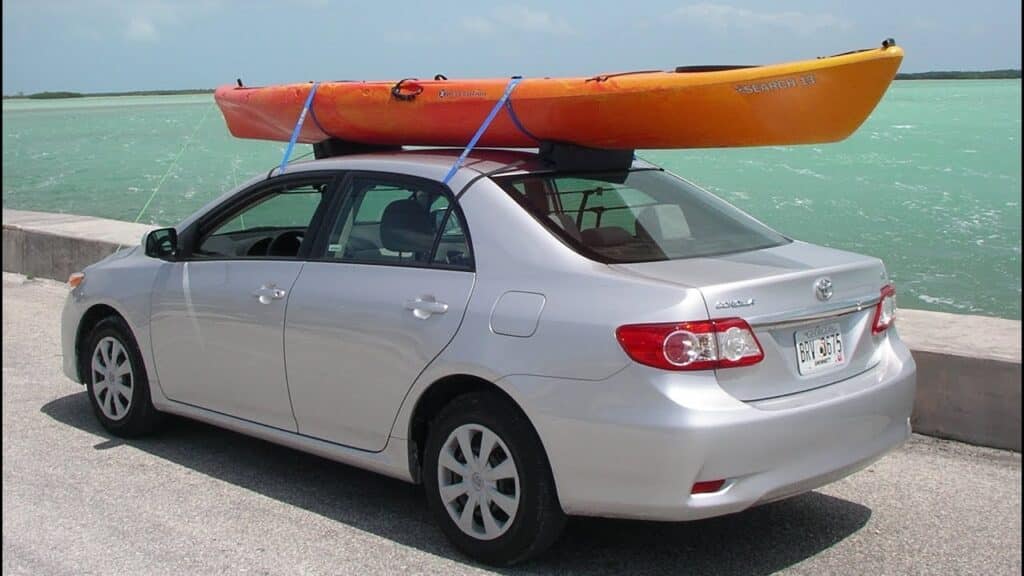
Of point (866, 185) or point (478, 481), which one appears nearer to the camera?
point (478, 481)

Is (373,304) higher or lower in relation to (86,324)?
higher

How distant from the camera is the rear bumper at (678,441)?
427cm

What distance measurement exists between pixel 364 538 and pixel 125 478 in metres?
1.47

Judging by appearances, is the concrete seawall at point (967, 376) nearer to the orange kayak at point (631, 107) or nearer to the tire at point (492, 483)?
the orange kayak at point (631, 107)

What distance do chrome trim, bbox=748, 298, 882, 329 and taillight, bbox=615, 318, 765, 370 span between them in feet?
0.33

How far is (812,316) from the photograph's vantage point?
4.58 m

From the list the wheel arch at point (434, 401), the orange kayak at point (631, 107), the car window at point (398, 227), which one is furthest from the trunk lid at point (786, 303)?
the car window at point (398, 227)

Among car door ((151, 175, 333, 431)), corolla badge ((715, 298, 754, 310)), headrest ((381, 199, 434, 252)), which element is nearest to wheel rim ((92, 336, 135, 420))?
car door ((151, 175, 333, 431))

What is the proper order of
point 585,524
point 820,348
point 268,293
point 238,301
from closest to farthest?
point 820,348
point 585,524
point 268,293
point 238,301

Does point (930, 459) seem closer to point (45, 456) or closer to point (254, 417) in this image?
Answer: point (254, 417)

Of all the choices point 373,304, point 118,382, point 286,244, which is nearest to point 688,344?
point 373,304

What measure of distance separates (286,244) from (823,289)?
2503mm

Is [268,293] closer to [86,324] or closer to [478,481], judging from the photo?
[478,481]

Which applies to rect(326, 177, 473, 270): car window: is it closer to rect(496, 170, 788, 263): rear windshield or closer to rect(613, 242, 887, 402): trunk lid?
rect(496, 170, 788, 263): rear windshield
